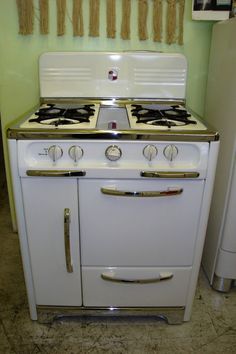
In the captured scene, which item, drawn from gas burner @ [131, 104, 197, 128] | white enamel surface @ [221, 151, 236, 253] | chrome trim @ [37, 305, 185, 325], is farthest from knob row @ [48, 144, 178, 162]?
chrome trim @ [37, 305, 185, 325]

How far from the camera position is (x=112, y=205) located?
112cm

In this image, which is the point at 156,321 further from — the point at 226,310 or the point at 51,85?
the point at 51,85

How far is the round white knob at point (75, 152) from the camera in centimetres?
104

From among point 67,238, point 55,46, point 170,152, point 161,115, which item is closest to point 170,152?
point 170,152

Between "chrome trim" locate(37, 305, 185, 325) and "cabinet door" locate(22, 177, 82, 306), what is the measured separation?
0.03 meters

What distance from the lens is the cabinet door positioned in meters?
1.10

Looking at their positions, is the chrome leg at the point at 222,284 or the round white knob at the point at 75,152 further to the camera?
the chrome leg at the point at 222,284

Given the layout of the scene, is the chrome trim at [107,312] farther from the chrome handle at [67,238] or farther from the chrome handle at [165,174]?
the chrome handle at [165,174]

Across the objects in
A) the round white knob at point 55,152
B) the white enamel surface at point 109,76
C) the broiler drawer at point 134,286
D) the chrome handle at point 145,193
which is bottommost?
the broiler drawer at point 134,286

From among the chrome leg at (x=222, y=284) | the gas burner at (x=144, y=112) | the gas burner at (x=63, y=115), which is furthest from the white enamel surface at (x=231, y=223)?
the gas burner at (x=63, y=115)

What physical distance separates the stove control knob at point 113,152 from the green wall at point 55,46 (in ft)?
2.62

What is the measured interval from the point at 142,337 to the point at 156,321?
4.4 inches

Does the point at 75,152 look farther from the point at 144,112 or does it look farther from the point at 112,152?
the point at 144,112

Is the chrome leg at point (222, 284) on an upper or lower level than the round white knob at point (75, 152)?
lower
